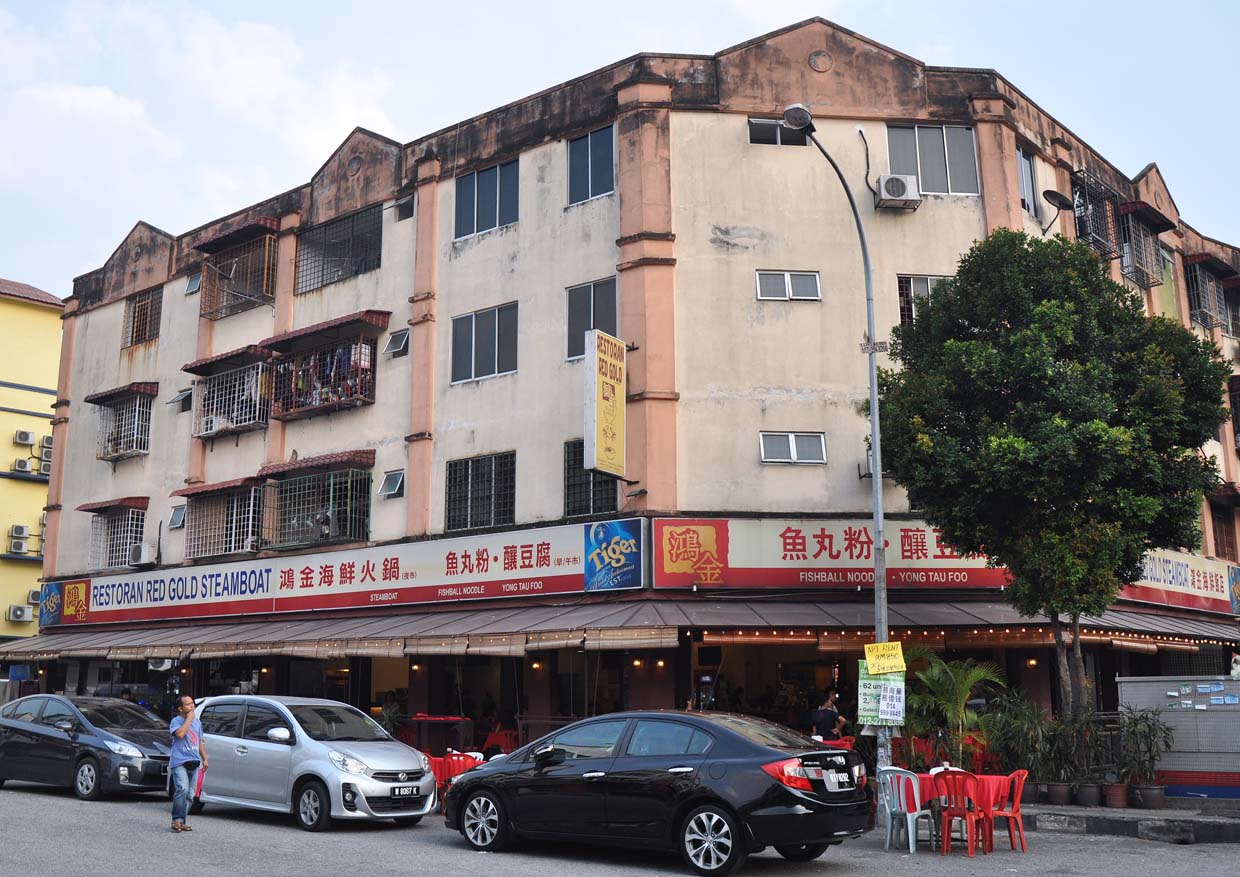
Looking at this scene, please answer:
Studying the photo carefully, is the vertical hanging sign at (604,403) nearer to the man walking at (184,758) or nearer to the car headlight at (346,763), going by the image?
the car headlight at (346,763)

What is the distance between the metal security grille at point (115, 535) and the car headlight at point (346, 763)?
18.4m

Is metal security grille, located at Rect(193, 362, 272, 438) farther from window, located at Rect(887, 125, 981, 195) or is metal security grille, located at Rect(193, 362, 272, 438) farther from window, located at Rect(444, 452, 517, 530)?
window, located at Rect(887, 125, 981, 195)

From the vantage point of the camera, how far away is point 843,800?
1114 centimetres

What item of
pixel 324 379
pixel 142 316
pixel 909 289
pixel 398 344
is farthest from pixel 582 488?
pixel 142 316

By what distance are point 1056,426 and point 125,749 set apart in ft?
44.9

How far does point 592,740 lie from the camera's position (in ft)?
40.0

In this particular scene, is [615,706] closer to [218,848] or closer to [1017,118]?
[218,848]

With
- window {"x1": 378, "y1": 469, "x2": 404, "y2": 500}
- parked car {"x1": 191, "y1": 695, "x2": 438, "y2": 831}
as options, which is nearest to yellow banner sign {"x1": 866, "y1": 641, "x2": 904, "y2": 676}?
parked car {"x1": 191, "y1": 695, "x2": 438, "y2": 831}

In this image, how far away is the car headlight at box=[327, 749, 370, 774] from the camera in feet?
45.3

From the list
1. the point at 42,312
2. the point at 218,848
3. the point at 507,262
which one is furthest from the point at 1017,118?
the point at 42,312

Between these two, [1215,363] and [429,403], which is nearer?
[1215,363]

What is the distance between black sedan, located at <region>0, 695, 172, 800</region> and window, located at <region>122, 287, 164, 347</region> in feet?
49.0

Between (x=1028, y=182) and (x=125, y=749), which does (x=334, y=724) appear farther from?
(x=1028, y=182)

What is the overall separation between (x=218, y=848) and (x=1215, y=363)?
1505 centimetres
